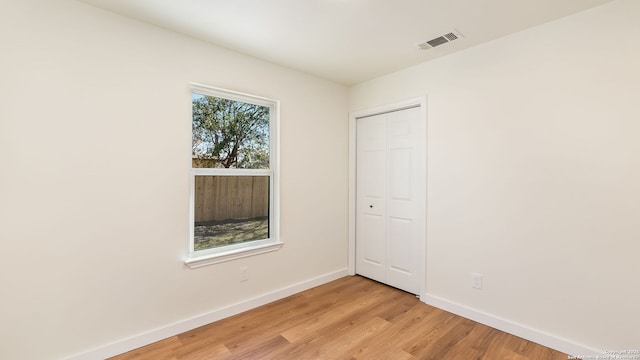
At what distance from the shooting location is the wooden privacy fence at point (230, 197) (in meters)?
2.58

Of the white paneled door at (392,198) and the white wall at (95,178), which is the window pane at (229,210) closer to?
the white wall at (95,178)

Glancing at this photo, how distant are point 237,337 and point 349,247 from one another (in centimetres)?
185

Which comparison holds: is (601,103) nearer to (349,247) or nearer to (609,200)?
(609,200)

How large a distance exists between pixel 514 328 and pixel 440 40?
2512 millimetres

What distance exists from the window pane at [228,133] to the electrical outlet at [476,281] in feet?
7.53

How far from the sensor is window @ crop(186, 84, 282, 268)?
8.36 feet

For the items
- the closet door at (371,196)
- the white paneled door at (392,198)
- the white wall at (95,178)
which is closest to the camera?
the white wall at (95,178)

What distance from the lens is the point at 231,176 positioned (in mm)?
2770

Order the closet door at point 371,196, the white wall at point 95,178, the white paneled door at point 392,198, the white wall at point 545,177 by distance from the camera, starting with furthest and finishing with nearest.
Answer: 1. the closet door at point 371,196
2. the white paneled door at point 392,198
3. the white wall at point 545,177
4. the white wall at point 95,178

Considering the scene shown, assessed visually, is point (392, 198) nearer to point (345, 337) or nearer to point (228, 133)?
point (345, 337)

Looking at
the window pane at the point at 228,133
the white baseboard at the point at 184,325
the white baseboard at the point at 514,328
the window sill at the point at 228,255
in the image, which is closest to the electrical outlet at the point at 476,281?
the white baseboard at the point at 514,328

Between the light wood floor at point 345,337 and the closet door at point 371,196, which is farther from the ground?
the closet door at point 371,196

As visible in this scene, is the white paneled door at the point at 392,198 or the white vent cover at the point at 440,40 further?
the white paneled door at the point at 392,198

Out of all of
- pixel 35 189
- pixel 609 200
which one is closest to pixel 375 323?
pixel 609 200
